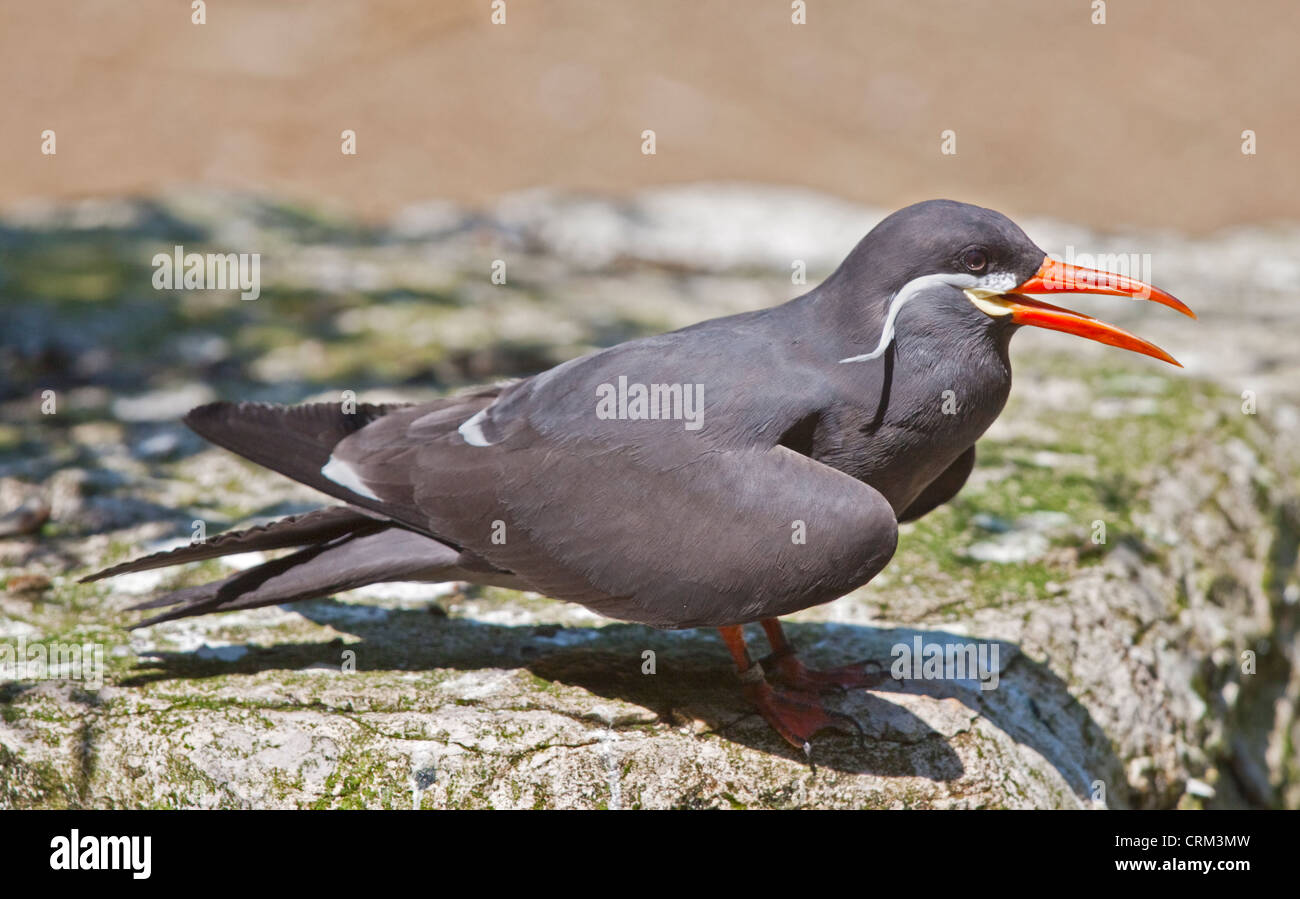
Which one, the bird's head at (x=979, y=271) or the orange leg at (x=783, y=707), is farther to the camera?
the orange leg at (x=783, y=707)

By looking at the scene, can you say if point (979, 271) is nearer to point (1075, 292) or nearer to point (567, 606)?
point (1075, 292)

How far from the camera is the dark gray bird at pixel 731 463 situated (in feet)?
11.3

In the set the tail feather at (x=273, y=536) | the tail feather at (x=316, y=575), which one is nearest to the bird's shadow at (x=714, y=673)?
the tail feather at (x=316, y=575)

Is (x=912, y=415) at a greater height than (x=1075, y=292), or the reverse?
(x=1075, y=292)

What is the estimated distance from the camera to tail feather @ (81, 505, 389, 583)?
373cm

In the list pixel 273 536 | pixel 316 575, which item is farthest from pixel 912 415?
pixel 273 536

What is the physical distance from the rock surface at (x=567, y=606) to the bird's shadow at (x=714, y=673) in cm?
1

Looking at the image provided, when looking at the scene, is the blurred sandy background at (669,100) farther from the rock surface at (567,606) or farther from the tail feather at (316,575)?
the tail feather at (316,575)

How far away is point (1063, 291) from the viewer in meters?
3.65

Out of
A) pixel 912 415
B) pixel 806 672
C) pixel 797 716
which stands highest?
pixel 912 415

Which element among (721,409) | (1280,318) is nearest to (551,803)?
(721,409)

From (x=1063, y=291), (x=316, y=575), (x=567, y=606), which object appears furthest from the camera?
(x=567, y=606)

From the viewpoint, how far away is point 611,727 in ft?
12.1

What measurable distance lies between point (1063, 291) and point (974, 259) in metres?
0.29
